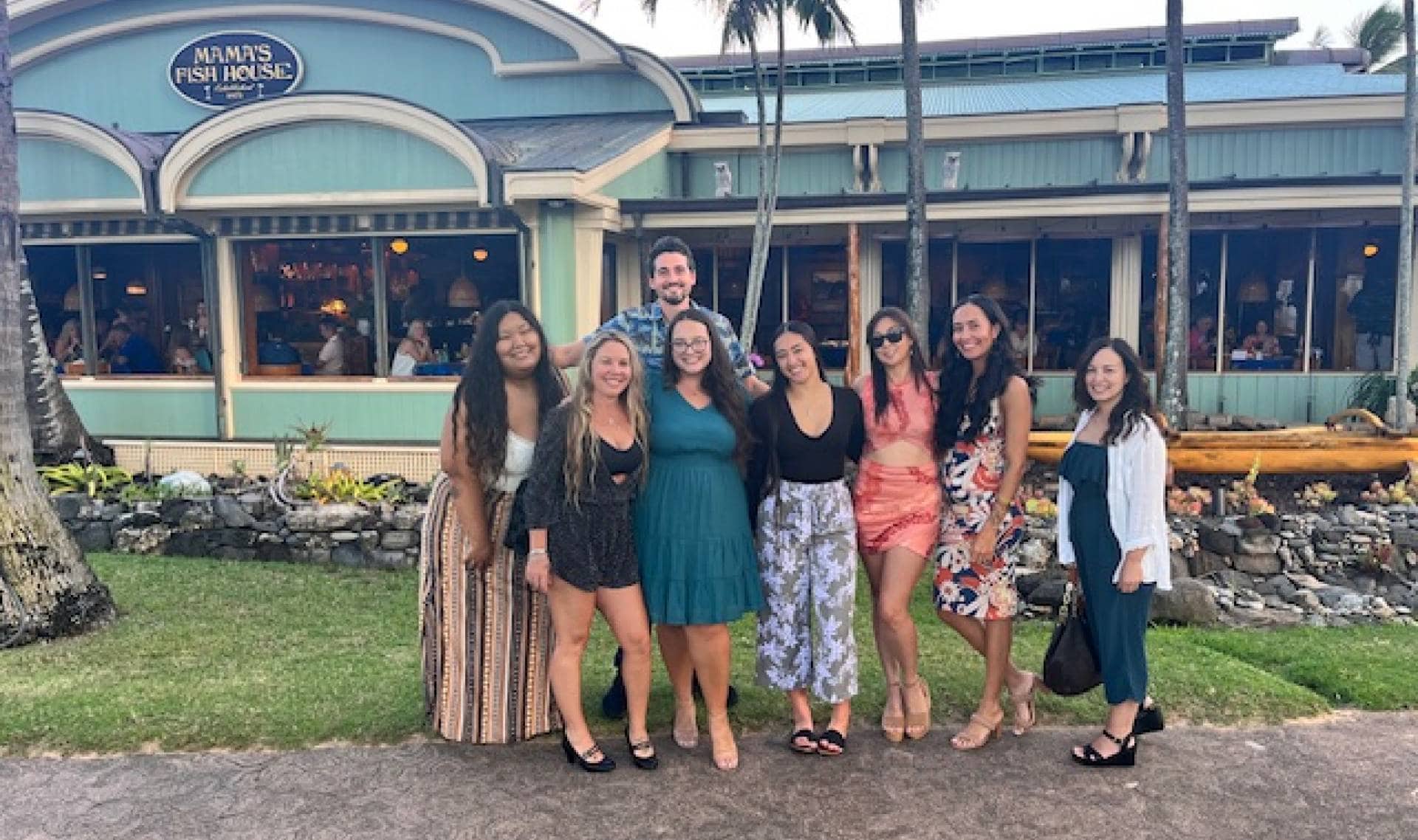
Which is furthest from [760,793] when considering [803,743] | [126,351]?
[126,351]

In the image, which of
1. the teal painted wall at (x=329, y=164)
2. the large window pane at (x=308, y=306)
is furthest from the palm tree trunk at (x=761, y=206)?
the large window pane at (x=308, y=306)

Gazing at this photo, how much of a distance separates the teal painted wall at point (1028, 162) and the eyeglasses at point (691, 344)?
9152 millimetres

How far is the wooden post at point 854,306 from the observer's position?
10.6m

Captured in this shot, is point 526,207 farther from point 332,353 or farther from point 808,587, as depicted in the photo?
point 808,587

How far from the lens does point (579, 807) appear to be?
365cm

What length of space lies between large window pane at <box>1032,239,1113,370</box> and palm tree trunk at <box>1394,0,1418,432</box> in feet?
8.96

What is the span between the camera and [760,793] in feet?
12.3

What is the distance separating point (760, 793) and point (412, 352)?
7.47m

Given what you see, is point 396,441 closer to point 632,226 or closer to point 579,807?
point 632,226

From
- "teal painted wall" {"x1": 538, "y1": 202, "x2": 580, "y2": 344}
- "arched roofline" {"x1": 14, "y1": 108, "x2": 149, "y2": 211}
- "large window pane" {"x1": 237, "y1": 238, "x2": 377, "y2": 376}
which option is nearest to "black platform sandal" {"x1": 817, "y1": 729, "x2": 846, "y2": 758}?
"teal painted wall" {"x1": 538, "y1": 202, "x2": 580, "y2": 344}

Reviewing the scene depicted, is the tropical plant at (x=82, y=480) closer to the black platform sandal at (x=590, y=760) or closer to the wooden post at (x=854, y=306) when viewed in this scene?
the black platform sandal at (x=590, y=760)

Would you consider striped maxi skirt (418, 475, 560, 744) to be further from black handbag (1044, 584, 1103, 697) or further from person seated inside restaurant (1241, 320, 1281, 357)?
person seated inside restaurant (1241, 320, 1281, 357)

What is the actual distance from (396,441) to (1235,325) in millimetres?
9210

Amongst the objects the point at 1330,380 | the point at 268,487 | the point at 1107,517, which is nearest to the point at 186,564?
the point at 268,487
